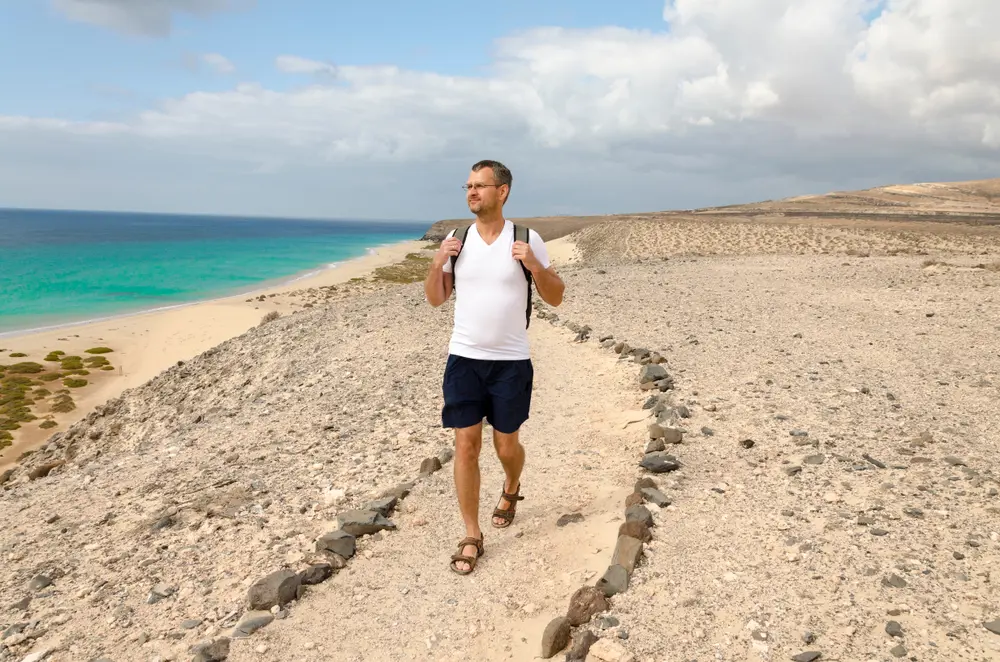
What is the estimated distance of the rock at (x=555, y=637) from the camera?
12.3 ft

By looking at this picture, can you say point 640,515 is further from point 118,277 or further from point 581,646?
point 118,277

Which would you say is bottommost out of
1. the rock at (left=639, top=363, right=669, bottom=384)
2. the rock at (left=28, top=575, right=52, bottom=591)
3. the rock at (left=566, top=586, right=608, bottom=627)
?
the rock at (left=28, top=575, right=52, bottom=591)

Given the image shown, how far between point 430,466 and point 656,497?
8.12 ft

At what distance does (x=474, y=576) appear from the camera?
4715mm

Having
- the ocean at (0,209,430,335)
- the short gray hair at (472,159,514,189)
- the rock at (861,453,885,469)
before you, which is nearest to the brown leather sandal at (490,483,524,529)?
the short gray hair at (472,159,514,189)

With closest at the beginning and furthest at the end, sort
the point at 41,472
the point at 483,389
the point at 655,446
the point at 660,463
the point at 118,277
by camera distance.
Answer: the point at 483,389 < the point at 660,463 < the point at 655,446 < the point at 41,472 < the point at 118,277

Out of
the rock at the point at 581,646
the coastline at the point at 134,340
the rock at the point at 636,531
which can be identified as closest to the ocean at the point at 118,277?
the coastline at the point at 134,340

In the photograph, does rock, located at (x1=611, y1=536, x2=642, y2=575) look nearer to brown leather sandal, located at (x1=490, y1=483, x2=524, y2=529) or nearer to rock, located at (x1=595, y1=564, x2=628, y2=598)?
rock, located at (x1=595, y1=564, x2=628, y2=598)

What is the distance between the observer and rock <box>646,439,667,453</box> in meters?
6.49

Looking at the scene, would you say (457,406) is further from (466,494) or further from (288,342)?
(288,342)

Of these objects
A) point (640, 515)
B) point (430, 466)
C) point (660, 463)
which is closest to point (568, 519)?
point (640, 515)

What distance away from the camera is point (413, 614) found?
4340 millimetres

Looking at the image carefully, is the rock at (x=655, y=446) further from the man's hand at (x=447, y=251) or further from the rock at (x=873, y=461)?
the man's hand at (x=447, y=251)

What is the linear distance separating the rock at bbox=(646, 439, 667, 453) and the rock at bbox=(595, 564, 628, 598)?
2.27 metres
